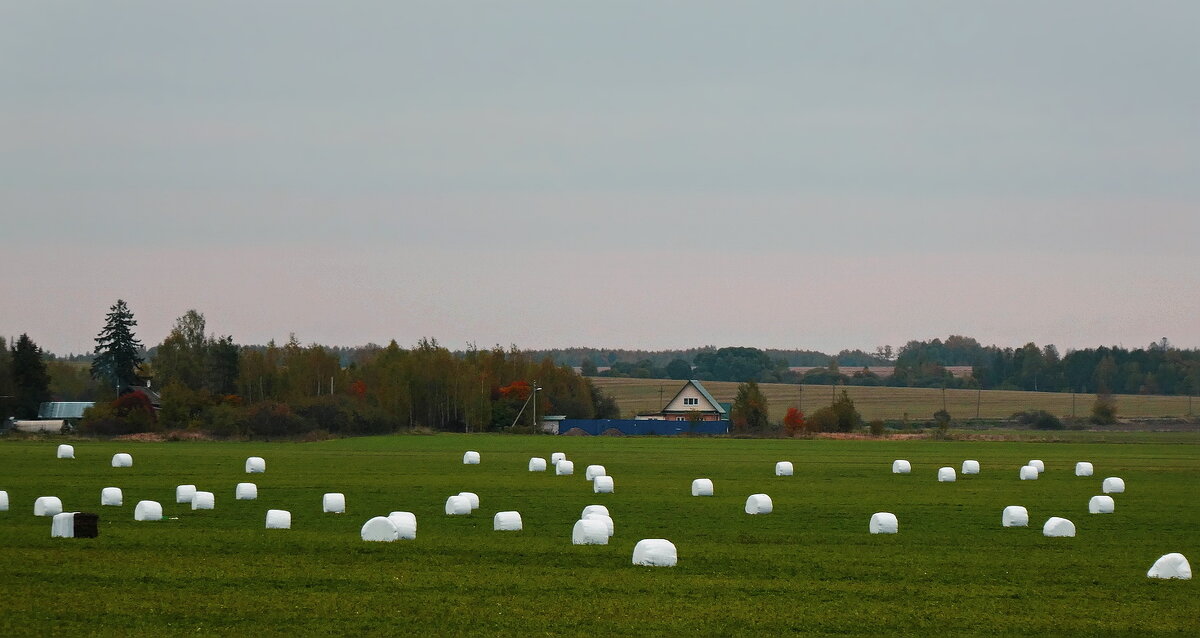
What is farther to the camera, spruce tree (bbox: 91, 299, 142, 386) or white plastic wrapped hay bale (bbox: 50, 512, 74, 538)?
spruce tree (bbox: 91, 299, 142, 386)

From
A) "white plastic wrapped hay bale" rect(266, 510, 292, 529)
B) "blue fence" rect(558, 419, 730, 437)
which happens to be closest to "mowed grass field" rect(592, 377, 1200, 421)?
"blue fence" rect(558, 419, 730, 437)

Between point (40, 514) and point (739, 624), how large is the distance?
17.6m

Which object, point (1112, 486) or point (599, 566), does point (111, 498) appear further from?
point (1112, 486)

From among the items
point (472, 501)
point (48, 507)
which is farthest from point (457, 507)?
point (48, 507)

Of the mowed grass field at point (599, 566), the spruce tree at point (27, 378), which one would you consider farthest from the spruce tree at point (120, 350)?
the mowed grass field at point (599, 566)

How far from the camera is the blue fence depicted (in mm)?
118062

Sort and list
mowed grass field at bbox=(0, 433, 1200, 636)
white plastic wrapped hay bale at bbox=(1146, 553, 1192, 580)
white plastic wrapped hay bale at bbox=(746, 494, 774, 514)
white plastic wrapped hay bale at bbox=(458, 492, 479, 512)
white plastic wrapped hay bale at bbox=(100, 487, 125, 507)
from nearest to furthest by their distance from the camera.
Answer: mowed grass field at bbox=(0, 433, 1200, 636) < white plastic wrapped hay bale at bbox=(1146, 553, 1192, 580) < white plastic wrapped hay bale at bbox=(458, 492, 479, 512) < white plastic wrapped hay bale at bbox=(100, 487, 125, 507) < white plastic wrapped hay bale at bbox=(746, 494, 774, 514)

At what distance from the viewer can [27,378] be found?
11888cm

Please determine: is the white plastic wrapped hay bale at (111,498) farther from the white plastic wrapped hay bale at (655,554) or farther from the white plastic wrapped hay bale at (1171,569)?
the white plastic wrapped hay bale at (1171,569)

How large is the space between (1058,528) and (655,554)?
32.0ft

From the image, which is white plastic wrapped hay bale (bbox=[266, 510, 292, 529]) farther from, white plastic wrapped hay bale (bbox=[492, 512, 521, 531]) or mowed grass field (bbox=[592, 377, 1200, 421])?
mowed grass field (bbox=[592, 377, 1200, 421])

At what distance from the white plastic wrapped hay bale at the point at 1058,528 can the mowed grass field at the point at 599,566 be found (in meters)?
0.52

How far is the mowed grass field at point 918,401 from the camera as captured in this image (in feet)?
484

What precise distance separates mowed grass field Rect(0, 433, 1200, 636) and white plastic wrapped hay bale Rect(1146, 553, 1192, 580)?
289 millimetres
